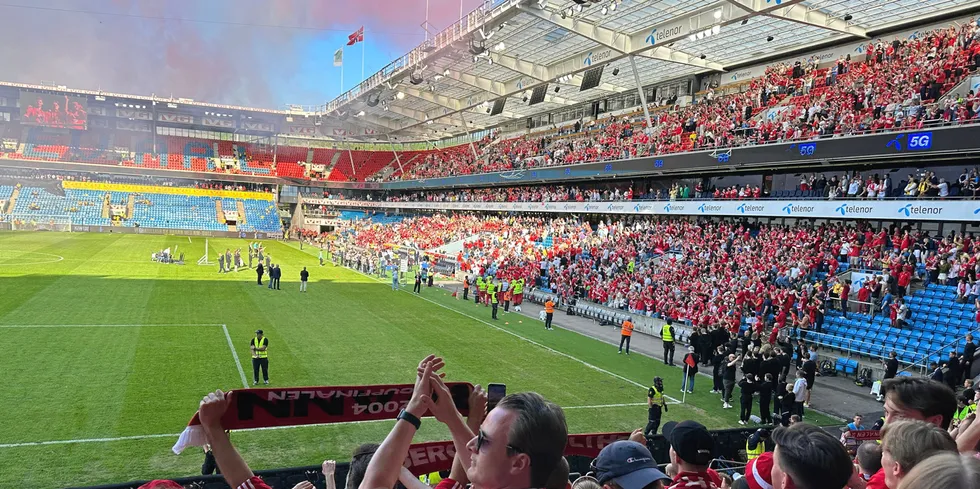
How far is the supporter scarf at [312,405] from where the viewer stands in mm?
3105

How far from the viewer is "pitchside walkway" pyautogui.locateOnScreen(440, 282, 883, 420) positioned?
14.5 meters

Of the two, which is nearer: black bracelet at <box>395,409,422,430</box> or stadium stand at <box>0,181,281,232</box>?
black bracelet at <box>395,409,422,430</box>

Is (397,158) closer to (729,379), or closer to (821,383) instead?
(821,383)

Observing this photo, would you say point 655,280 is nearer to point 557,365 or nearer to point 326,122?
point 557,365

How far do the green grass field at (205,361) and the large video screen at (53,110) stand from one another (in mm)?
49938

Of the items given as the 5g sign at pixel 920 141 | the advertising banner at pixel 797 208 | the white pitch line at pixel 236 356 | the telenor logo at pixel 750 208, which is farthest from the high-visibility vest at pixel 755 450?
the telenor logo at pixel 750 208

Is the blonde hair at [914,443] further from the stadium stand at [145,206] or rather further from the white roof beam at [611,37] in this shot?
the stadium stand at [145,206]

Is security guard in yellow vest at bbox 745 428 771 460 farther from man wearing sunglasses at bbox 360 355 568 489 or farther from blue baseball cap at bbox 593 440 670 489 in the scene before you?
man wearing sunglasses at bbox 360 355 568 489

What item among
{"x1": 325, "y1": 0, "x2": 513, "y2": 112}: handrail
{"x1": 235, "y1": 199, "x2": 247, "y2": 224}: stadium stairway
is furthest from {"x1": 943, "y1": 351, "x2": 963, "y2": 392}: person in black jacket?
{"x1": 235, "y1": 199, "x2": 247, "y2": 224}: stadium stairway

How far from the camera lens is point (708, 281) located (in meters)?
24.3

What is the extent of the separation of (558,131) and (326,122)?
37.2 metres

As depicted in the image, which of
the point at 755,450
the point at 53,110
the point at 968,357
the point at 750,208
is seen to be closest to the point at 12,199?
the point at 53,110

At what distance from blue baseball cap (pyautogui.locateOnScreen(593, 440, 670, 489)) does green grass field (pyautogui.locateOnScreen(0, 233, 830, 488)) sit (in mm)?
8190

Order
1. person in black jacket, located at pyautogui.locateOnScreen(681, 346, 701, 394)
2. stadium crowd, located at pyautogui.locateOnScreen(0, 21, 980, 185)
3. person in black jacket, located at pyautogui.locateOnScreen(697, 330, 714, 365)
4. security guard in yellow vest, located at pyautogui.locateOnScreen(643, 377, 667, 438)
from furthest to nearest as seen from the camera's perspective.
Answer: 1. stadium crowd, located at pyautogui.locateOnScreen(0, 21, 980, 185)
2. person in black jacket, located at pyautogui.locateOnScreen(697, 330, 714, 365)
3. person in black jacket, located at pyautogui.locateOnScreen(681, 346, 701, 394)
4. security guard in yellow vest, located at pyautogui.locateOnScreen(643, 377, 667, 438)
